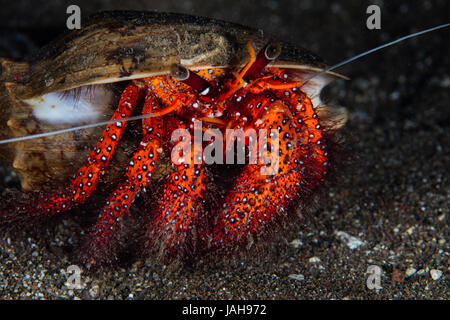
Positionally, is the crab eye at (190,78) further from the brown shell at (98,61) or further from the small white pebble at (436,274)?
the small white pebble at (436,274)

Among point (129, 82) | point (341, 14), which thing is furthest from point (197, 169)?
point (341, 14)

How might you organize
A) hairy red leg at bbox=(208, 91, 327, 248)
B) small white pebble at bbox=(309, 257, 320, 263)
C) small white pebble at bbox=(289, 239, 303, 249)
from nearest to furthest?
hairy red leg at bbox=(208, 91, 327, 248) → small white pebble at bbox=(309, 257, 320, 263) → small white pebble at bbox=(289, 239, 303, 249)

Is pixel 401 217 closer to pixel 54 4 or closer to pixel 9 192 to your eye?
pixel 9 192

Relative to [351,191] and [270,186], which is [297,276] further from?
[351,191]

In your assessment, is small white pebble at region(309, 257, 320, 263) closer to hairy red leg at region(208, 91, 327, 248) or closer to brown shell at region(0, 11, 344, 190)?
hairy red leg at region(208, 91, 327, 248)

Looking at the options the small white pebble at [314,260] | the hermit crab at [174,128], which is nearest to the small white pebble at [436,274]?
the small white pebble at [314,260]

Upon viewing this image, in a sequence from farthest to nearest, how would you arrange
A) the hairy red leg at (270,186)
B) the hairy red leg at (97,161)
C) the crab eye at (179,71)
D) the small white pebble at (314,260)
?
the small white pebble at (314,260)
the hairy red leg at (97,161)
the hairy red leg at (270,186)
the crab eye at (179,71)

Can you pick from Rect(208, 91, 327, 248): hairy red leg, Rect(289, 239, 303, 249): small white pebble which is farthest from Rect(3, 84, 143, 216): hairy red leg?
Rect(289, 239, 303, 249): small white pebble

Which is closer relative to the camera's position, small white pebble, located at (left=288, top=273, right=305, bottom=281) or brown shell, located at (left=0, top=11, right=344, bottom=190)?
brown shell, located at (left=0, top=11, right=344, bottom=190)
